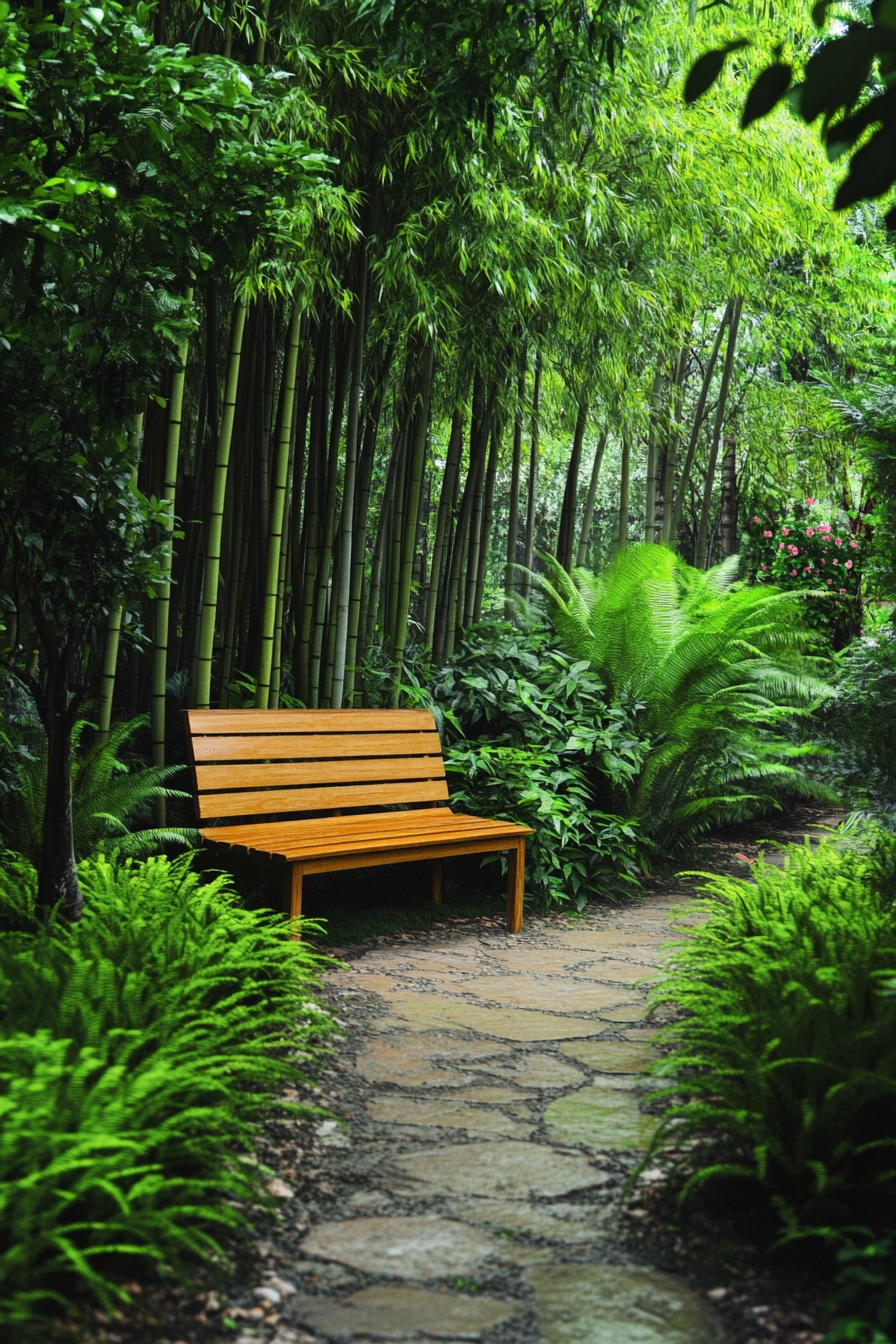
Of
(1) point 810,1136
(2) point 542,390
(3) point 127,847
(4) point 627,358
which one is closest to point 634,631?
(4) point 627,358

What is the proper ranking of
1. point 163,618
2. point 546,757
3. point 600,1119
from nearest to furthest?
point 600,1119, point 163,618, point 546,757

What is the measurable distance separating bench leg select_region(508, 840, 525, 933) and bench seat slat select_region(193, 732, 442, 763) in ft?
2.02

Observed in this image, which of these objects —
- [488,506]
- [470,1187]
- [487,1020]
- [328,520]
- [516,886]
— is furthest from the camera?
[488,506]

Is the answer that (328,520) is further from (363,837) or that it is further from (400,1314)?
(400,1314)

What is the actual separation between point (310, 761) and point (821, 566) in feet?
21.0

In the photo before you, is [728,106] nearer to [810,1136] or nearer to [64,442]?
[64,442]

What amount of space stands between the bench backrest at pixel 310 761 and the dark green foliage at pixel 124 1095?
3.59ft

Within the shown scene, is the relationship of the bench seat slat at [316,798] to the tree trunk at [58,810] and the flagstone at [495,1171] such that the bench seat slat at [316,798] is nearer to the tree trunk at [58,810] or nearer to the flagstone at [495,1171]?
the tree trunk at [58,810]

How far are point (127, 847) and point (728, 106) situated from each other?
4.65m

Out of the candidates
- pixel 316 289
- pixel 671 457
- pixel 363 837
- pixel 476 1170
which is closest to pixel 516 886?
pixel 363 837

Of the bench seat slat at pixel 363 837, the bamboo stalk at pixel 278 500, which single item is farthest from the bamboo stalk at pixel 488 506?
the bench seat slat at pixel 363 837

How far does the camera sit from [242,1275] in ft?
5.87

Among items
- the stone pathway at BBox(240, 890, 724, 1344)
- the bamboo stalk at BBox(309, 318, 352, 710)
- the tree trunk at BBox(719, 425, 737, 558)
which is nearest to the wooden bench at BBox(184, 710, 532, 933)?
the stone pathway at BBox(240, 890, 724, 1344)

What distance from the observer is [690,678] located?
215 inches
